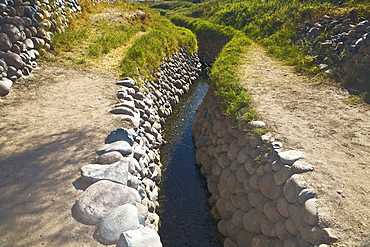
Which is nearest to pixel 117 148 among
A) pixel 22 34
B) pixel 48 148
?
pixel 48 148

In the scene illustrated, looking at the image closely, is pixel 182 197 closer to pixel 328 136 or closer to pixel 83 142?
pixel 83 142

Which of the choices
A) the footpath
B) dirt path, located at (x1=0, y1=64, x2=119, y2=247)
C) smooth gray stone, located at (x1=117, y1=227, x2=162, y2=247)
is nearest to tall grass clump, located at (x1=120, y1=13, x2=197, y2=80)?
the footpath

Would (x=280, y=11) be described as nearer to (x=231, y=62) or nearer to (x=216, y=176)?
(x=231, y=62)

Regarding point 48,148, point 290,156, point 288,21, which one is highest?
point 288,21

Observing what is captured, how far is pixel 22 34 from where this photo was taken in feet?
21.2

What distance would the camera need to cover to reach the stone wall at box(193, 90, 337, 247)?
347cm

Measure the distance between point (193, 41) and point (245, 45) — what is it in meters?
3.70

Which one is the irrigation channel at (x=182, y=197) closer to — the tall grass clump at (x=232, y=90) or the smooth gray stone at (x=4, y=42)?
the tall grass clump at (x=232, y=90)

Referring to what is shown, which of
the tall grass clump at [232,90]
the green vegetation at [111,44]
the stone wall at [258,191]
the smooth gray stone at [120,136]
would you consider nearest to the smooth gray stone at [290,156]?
the stone wall at [258,191]

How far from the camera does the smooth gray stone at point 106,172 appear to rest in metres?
3.58

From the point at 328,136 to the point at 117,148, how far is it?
3.42 meters

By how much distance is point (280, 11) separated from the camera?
1599 centimetres

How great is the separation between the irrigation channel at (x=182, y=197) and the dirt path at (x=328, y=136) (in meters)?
2.13

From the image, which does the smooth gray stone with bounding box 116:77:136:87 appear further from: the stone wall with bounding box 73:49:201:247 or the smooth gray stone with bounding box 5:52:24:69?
the smooth gray stone with bounding box 5:52:24:69
